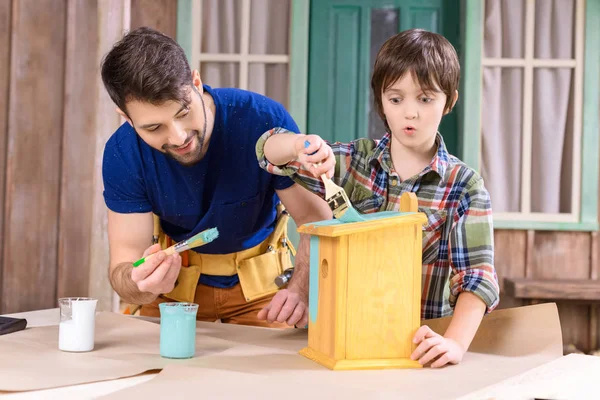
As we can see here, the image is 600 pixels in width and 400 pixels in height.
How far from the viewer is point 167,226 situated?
6.76 ft

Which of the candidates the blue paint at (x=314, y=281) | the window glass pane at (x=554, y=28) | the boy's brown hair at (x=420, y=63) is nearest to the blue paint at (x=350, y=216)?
the blue paint at (x=314, y=281)

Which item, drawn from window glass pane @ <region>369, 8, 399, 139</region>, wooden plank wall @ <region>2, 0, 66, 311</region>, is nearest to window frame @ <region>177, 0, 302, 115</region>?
window glass pane @ <region>369, 8, 399, 139</region>

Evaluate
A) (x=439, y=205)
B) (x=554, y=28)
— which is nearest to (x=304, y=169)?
(x=439, y=205)

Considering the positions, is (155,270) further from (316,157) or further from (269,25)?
(269,25)

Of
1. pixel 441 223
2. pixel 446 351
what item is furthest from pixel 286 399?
pixel 441 223

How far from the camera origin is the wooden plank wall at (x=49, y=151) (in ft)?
9.33

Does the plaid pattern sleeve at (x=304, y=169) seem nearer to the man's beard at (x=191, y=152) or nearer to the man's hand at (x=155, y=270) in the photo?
the man's beard at (x=191, y=152)

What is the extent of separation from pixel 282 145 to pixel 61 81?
172cm

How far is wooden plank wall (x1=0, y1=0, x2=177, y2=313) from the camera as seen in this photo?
2844 millimetres

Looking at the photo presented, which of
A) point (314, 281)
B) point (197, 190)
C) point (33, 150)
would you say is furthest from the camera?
point (33, 150)

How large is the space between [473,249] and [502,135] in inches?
92.7

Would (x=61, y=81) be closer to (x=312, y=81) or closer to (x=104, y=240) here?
(x=104, y=240)

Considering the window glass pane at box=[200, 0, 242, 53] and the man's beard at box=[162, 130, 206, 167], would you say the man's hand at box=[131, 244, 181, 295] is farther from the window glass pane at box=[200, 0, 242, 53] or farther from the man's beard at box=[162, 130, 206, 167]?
the window glass pane at box=[200, 0, 242, 53]

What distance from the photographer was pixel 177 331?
53.7 inches
